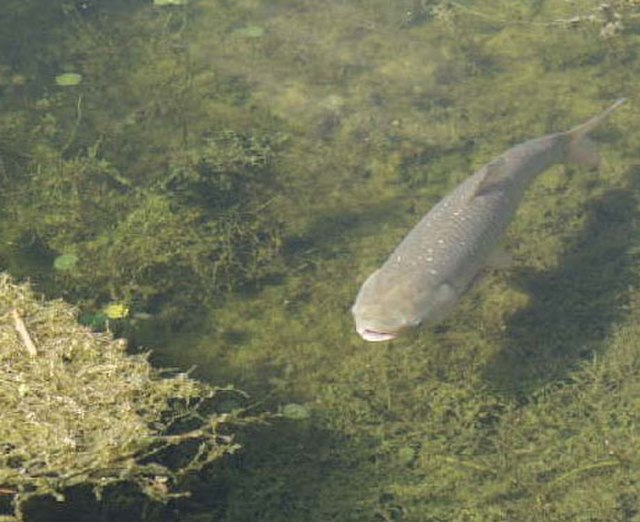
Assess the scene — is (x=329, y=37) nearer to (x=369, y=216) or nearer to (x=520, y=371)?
(x=369, y=216)

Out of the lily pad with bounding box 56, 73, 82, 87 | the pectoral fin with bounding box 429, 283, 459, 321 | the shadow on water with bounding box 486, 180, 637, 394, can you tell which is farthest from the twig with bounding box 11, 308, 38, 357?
the lily pad with bounding box 56, 73, 82, 87

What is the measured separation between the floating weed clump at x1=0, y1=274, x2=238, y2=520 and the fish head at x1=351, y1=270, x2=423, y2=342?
929 mm

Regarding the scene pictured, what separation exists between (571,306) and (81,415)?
3350 mm

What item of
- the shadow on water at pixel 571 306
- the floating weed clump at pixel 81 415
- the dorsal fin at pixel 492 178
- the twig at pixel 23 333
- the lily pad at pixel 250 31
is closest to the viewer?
the floating weed clump at pixel 81 415

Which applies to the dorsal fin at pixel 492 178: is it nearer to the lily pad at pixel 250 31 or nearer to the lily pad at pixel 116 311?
the lily pad at pixel 116 311

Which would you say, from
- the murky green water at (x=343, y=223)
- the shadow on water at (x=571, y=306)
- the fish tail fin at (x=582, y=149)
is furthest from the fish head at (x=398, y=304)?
the fish tail fin at (x=582, y=149)

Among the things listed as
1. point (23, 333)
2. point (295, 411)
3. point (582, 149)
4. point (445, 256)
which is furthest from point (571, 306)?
point (23, 333)

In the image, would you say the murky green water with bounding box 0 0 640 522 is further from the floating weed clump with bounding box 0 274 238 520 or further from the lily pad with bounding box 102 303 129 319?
the floating weed clump with bounding box 0 274 238 520

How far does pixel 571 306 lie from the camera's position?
5.80m

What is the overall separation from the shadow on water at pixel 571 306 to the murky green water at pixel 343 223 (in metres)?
0.02

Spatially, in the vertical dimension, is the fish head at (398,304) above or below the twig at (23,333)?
below

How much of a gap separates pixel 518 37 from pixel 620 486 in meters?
5.13

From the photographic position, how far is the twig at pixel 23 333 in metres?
4.22

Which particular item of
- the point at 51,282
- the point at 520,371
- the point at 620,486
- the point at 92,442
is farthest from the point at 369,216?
the point at 92,442
